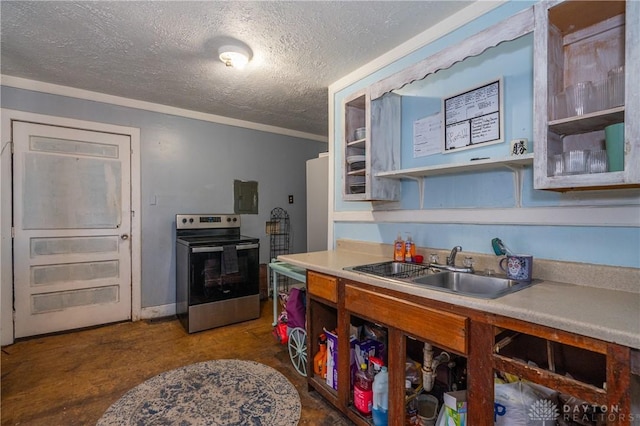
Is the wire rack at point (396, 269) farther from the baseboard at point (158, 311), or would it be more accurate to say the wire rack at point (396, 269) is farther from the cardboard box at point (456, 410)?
the baseboard at point (158, 311)

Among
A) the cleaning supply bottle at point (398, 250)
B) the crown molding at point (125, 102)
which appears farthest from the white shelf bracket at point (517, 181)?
the crown molding at point (125, 102)

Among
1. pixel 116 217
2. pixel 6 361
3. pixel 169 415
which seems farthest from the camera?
pixel 116 217

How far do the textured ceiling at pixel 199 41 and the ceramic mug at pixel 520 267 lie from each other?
1.42m

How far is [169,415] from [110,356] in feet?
3.64

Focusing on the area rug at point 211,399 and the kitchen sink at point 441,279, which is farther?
the area rug at point 211,399

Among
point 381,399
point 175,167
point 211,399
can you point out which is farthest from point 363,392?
point 175,167

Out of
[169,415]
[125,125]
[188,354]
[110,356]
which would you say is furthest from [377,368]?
[125,125]

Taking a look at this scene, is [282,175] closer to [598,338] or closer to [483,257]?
[483,257]

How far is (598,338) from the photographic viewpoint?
0.85 meters

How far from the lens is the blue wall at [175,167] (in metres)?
3.01

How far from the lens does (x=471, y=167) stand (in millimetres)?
1563

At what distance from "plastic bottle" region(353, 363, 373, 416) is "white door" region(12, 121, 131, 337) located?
2688 millimetres

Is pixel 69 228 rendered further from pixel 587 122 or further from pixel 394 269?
pixel 587 122

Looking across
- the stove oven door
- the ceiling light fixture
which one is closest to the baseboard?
the stove oven door
